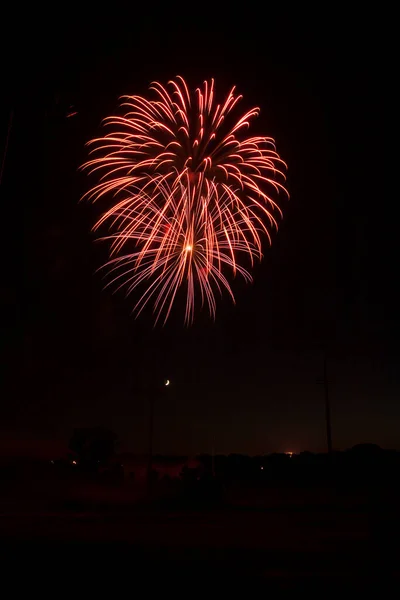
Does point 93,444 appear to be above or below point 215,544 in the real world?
above

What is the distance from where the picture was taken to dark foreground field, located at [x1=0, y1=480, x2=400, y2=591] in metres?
10.1

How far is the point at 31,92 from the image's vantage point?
1297 centimetres

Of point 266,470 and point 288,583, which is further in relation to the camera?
point 266,470

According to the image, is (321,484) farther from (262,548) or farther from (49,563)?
(49,563)

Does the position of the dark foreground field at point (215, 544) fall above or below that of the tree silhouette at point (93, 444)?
below

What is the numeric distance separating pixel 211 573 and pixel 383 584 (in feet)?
9.13

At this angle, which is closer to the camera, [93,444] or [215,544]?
[215,544]

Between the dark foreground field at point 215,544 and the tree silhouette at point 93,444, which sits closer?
the dark foreground field at point 215,544

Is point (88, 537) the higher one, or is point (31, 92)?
point (31, 92)

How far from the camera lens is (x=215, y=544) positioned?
14.6 meters

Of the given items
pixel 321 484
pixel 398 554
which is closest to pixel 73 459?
pixel 321 484

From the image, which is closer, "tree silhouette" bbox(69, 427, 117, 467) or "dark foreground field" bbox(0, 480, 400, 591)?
"dark foreground field" bbox(0, 480, 400, 591)

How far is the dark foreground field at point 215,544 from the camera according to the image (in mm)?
10125

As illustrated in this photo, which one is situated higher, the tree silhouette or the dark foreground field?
the tree silhouette
